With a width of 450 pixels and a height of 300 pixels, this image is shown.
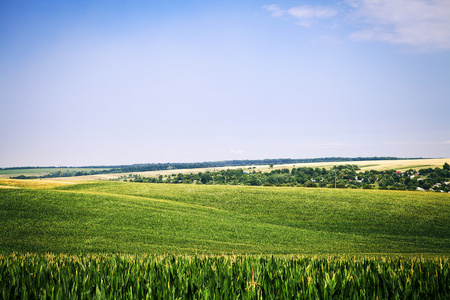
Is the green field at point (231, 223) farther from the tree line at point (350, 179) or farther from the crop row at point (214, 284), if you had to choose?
the tree line at point (350, 179)

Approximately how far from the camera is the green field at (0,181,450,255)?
16312 millimetres

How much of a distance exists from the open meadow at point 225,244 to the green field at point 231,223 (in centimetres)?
8

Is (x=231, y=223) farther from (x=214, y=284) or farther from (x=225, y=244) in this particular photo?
(x=214, y=284)

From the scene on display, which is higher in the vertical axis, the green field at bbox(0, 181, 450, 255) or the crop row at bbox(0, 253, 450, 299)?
the crop row at bbox(0, 253, 450, 299)

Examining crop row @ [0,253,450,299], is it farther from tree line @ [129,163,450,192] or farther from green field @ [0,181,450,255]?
tree line @ [129,163,450,192]

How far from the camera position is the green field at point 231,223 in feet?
53.5

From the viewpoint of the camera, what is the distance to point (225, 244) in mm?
17375

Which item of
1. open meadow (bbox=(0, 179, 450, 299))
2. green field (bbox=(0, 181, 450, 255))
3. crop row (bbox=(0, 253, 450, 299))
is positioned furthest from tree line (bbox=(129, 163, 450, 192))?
crop row (bbox=(0, 253, 450, 299))

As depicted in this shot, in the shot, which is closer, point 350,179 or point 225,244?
point 225,244

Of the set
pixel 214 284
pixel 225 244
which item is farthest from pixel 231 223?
pixel 214 284

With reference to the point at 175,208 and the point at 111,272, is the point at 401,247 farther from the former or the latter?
the point at 111,272

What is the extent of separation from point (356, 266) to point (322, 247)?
12.7 meters

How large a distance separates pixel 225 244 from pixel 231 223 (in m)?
5.33

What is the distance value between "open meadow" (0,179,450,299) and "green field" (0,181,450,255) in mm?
83
